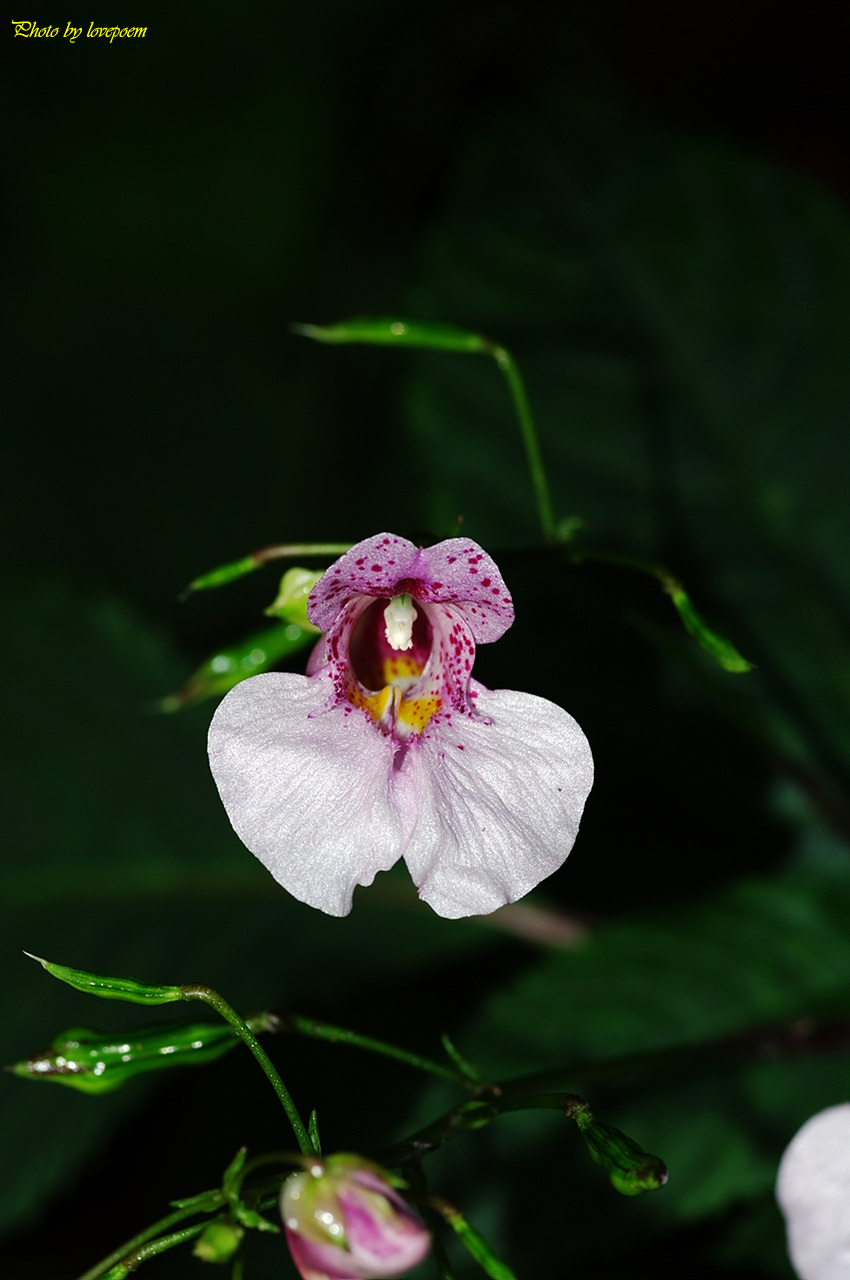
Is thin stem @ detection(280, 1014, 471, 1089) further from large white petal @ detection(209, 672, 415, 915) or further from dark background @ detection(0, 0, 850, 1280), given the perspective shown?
dark background @ detection(0, 0, 850, 1280)

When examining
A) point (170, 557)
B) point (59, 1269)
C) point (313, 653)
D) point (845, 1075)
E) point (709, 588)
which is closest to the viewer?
point (313, 653)

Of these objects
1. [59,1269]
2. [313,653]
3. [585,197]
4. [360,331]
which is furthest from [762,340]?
[59,1269]

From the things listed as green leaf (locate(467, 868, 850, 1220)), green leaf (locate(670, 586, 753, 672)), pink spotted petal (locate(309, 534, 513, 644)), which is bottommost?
green leaf (locate(467, 868, 850, 1220))

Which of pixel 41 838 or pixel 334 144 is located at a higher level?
pixel 334 144

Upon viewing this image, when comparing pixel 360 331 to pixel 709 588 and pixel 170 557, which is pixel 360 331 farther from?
pixel 170 557

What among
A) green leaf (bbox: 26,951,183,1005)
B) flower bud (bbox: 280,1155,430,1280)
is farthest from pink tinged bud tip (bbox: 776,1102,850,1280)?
green leaf (bbox: 26,951,183,1005)

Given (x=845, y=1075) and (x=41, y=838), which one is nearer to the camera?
(x=845, y=1075)
